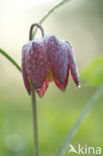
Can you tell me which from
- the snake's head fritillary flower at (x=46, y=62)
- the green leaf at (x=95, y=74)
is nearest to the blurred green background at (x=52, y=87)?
the green leaf at (x=95, y=74)

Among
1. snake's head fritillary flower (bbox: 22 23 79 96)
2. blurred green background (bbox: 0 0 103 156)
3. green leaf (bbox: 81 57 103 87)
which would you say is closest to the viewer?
snake's head fritillary flower (bbox: 22 23 79 96)

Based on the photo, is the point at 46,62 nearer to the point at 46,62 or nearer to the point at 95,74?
the point at 46,62

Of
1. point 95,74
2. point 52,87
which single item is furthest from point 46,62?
point 52,87

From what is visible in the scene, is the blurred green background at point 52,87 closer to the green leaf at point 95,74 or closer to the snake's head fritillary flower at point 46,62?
the green leaf at point 95,74

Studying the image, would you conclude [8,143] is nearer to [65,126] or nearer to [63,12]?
[65,126]

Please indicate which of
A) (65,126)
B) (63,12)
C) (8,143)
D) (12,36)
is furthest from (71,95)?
(63,12)

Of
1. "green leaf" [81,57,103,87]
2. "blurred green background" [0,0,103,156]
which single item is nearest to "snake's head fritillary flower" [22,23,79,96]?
"blurred green background" [0,0,103,156]

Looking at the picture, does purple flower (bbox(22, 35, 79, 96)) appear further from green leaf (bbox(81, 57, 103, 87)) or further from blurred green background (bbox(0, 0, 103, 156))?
green leaf (bbox(81, 57, 103, 87))
